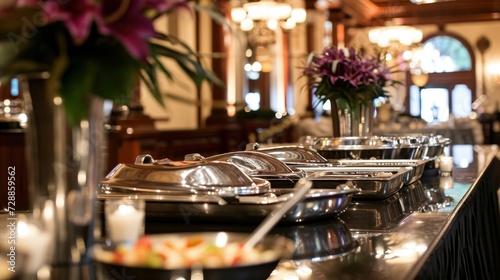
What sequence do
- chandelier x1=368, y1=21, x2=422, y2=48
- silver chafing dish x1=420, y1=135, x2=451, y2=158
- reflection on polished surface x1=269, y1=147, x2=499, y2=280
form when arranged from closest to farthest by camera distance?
reflection on polished surface x1=269, y1=147, x2=499, y2=280 < silver chafing dish x1=420, y1=135, x2=451, y2=158 < chandelier x1=368, y1=21, x2=422, y2=48

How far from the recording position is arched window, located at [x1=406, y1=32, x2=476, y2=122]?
77.7ft

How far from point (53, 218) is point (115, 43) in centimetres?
21

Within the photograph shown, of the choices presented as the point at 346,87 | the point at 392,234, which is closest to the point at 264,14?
the point at 346,87

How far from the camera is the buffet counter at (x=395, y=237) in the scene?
1270mm

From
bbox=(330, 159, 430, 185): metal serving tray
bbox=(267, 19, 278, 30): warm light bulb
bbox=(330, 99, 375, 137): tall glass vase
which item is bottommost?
bbox=(330, 159, 430, 185): metal serving tray

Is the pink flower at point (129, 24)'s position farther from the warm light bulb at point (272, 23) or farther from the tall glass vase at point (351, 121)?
the warm light bulb at point (272, 23)

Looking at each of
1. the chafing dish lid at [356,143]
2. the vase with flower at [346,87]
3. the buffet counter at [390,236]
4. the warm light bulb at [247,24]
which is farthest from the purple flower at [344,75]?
the warm light bulb at [247,24]

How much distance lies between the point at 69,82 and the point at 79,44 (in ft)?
0.15

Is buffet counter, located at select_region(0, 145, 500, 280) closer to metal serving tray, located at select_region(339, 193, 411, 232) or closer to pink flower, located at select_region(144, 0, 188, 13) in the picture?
metal serving tray, located at select_region(339, 193, 411, 232)

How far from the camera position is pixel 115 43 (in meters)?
0.96

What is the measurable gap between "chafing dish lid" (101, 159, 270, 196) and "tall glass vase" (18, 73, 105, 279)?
76 cm

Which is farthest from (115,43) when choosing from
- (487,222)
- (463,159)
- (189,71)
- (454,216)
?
(463,159)

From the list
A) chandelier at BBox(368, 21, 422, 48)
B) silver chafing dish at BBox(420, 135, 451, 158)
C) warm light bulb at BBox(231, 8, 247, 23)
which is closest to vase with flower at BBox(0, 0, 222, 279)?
silver chafing dish at BBox(420, 135, 451, 158)

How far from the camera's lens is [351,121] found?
3.66 metres
